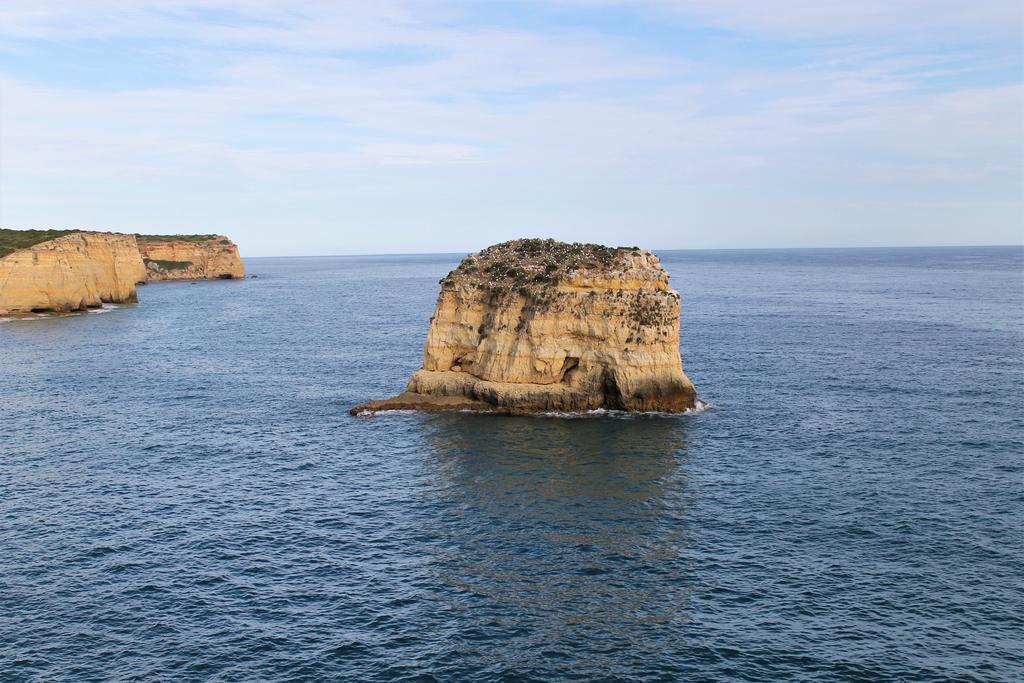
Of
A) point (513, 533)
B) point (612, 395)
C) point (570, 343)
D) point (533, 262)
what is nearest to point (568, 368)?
point (570, 343)

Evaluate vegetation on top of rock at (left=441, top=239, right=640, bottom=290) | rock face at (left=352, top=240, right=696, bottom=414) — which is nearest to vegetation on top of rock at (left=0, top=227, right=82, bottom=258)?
vegetation on top of rock at (left=441, top=239, right=640, bottom=290)

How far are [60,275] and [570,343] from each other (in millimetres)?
101218

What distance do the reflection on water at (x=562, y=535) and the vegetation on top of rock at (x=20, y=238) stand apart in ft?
339

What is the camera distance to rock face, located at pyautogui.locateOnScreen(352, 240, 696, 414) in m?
66.8

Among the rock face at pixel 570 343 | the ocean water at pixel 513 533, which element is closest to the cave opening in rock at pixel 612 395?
the rock face at pixel 570 343

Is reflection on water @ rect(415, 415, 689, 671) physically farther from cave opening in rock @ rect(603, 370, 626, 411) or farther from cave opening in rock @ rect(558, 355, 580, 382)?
cave opening in rock @ rect(558, 355, 580, 382)

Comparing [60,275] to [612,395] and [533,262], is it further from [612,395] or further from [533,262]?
[612,395]

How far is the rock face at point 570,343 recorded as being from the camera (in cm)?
6675

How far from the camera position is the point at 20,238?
150000 millimetres

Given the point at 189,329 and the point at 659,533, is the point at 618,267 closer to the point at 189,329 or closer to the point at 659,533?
the point at 659,533

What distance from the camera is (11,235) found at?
157625 mm

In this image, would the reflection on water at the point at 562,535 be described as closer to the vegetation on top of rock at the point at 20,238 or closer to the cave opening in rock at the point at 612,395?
the cave opening in rock at the point at 612,395

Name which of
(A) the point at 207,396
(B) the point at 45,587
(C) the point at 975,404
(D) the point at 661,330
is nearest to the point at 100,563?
(B) the point at 45,587

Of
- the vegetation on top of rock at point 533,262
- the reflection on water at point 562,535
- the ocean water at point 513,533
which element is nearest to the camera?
the ocean water at point 513,533
